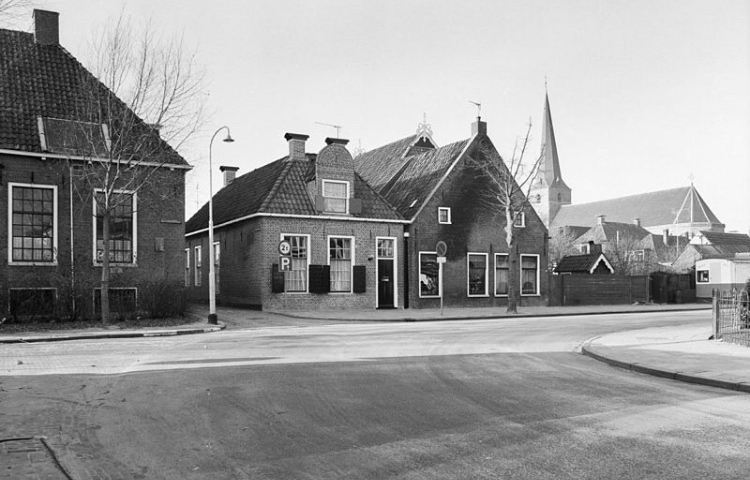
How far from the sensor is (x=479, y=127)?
118 feet

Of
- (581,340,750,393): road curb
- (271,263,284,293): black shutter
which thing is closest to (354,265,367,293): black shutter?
(271,263,284,293): black shutter

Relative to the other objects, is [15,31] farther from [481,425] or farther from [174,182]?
[481,425]

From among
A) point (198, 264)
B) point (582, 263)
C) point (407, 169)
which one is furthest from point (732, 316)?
point (198, 264)

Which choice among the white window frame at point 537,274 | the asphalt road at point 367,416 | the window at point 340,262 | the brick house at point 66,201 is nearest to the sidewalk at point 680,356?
the asphalt road at point 367,416

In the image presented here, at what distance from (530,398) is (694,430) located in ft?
7.30

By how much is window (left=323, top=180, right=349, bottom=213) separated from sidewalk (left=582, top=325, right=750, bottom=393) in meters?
15.4

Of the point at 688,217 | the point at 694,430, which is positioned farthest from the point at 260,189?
the point at 688,217

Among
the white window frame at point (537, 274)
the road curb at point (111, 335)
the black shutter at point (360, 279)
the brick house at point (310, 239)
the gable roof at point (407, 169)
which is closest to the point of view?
the road curb at point (111, 335)

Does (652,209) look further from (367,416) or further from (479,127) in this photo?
(367,416)

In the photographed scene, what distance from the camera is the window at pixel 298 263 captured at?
2920 cm

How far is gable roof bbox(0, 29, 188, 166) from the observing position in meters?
22.6

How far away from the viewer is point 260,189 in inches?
1245

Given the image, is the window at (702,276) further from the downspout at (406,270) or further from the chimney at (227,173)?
the chimney at (227,173)

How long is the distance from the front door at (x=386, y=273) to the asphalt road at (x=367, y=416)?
59.1 ft
